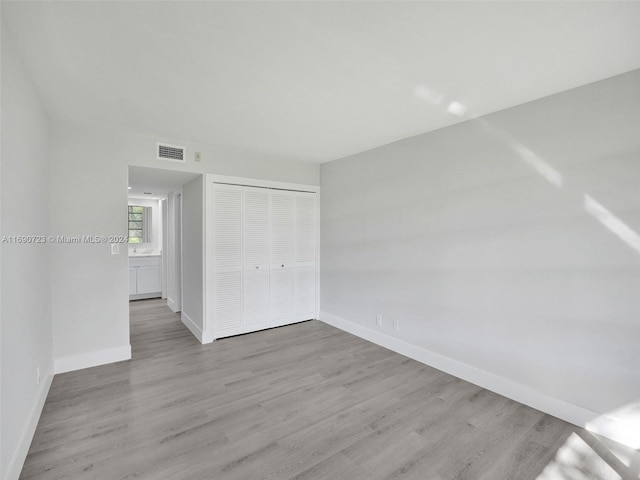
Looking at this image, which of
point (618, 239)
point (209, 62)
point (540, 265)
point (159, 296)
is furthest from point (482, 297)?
point (159, 296)

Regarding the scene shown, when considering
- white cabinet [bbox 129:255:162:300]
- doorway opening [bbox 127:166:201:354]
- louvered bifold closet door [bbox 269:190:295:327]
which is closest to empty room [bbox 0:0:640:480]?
doorway opening [bbox 127:166:201:354]

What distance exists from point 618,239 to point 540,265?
500 millimetres

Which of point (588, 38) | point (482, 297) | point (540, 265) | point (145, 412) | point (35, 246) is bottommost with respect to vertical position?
point (145, 412)

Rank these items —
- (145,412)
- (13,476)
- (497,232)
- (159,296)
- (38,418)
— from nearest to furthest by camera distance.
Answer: (13,476), (38,418), (145,412), (497,232), (159,296)

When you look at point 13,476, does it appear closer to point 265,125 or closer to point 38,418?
point 38,418

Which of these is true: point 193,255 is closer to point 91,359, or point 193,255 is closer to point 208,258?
point 208,258

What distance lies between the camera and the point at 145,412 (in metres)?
2.33

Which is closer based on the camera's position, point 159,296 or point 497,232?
point 497,232

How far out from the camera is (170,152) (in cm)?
349

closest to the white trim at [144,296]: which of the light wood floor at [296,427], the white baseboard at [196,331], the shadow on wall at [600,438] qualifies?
the white baseboard at [196,331]

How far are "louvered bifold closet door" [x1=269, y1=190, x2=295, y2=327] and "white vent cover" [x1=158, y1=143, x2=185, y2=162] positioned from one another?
128 centimetres

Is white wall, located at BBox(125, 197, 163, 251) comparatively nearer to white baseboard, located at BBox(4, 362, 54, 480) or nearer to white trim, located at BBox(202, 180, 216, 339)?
white trim, located at BBox(202, 180, 216, 339)

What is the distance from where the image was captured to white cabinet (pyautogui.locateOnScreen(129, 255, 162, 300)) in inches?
234

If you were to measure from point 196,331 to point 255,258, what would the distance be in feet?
4.11
